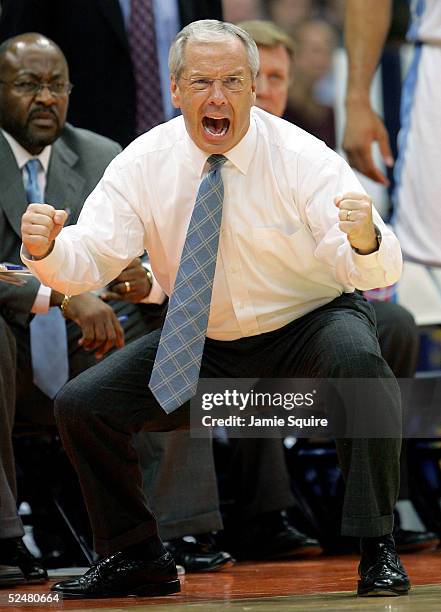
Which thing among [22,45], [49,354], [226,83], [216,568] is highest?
[22,45]

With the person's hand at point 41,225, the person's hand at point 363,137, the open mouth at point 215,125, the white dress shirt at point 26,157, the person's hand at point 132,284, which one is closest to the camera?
the person's hand at point 41,225

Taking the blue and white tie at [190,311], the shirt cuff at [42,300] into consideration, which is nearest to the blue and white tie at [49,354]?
the shirt cuff at [42,300]

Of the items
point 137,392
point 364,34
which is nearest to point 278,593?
point 137,392

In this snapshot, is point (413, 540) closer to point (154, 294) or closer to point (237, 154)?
point (154, 294)

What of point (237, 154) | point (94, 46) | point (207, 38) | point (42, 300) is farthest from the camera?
point (94, 46)

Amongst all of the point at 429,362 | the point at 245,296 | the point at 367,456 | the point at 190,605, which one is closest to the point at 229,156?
the point at 245,296

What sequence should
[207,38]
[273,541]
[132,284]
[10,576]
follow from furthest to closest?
1. [273,541]
2. [132,284]
3. [10,576]
4. [207,38]

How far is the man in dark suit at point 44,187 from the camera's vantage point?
3.78 m

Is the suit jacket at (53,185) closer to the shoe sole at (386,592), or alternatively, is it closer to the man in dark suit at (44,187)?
the man in dark suit at (44,187)

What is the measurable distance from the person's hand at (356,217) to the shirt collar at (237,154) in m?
0.46

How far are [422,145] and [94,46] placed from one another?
52.5 inches

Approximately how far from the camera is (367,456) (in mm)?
2875

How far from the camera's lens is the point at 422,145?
15.3 feet

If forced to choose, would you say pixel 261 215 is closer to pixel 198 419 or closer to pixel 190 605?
pixel 198 419
